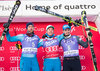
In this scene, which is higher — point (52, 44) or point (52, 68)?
point (52, 44)

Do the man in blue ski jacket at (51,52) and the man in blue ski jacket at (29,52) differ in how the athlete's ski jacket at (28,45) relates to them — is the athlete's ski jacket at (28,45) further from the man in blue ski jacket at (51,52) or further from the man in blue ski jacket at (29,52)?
the man in blue ski jacket at (51,52)

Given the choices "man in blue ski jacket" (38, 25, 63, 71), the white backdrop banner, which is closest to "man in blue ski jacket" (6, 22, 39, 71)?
"man in blue ski jacket" (38, 25, 63, 71)

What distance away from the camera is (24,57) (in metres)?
2.48

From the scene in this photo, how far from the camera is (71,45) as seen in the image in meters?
2.52

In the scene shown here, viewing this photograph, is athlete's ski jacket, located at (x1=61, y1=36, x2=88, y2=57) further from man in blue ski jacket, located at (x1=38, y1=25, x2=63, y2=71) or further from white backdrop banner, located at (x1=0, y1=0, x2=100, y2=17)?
white backdrop banner, located at (x1=0, y1=0, x2=100, y2=17)

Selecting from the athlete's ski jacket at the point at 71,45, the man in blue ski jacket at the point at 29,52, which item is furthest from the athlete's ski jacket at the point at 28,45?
the athlete's ski jacket at the point at 71,45

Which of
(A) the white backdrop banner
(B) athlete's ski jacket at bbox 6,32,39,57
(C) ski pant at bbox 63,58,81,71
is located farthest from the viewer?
(A) the white backdrop banner

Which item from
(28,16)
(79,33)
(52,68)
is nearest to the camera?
(52,68)

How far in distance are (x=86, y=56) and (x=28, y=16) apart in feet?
4.96

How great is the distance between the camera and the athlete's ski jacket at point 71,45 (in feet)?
8.17

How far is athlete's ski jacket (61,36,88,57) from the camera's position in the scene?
Result: 2.49 meters

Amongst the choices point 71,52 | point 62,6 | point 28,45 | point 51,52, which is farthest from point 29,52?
point 62,6

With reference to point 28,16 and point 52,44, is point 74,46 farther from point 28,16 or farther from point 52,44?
point 28,16

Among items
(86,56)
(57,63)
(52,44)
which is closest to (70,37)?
(52,44)
